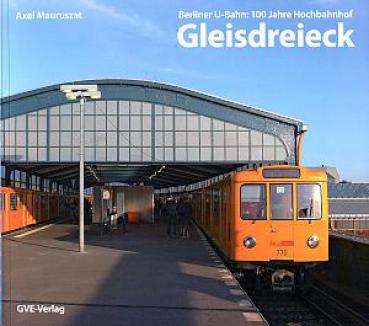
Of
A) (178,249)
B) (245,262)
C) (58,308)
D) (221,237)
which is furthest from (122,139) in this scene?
(58,308)

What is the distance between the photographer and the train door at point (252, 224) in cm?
1154

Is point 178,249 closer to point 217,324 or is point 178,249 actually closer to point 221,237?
point 221,237

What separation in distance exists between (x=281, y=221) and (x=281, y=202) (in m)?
0.39

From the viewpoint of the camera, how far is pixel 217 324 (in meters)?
6.99

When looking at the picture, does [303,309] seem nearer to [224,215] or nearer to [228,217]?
[228,217]

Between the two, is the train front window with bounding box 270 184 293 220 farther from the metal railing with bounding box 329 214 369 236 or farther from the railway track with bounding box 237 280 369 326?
the metal railing with bounding box 329 214 369 236

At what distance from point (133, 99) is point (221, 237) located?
1926 cm

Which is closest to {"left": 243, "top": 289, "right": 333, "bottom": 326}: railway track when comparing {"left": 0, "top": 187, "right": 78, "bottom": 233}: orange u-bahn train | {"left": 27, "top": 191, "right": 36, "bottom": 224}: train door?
{"left": 0, "top": 187, "right": 78, "bottom": 233}: orange u-bahn train

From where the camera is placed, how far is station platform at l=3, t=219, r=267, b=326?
281 inches

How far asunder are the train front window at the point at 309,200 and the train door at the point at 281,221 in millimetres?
161

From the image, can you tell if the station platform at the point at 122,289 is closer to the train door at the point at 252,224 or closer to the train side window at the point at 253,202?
the train door at the point at 252,224

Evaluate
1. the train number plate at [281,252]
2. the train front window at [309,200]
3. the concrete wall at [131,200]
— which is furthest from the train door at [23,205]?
the train front window at [309,200]

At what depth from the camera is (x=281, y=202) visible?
11.6 m

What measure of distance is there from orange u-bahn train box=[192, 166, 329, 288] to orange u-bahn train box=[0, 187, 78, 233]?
432 inches
